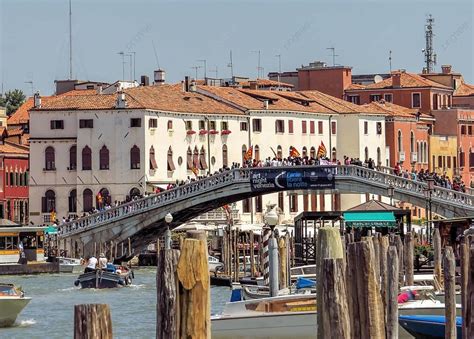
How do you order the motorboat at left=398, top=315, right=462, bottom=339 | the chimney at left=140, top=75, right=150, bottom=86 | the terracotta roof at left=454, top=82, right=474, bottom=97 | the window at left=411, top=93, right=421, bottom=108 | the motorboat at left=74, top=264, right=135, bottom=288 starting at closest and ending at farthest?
the motorboat at left=398, top=315, right=462, bottom=339 → the motorboat at left=74, top=264, right=135, bottom=288 → the chimney at left=140, top=75, right=150, bottom=86 → the window at left=411, top=93, right=421, bottom=108 → the terracotta roof at left=454, top=82, right=474, bottom=97

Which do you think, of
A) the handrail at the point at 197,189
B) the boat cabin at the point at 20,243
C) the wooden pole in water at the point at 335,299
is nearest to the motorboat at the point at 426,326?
the wooden pole in water at the point at 335,299

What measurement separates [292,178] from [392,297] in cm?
3147

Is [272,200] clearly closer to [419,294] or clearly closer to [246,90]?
[246,90]

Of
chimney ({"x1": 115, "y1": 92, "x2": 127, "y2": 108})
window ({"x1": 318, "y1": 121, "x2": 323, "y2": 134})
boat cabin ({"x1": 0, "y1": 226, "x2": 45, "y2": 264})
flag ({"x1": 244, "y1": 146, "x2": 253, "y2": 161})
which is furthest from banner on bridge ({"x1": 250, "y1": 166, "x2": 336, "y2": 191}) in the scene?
window ({"x1": 318, "y1": 121, "x2": 323, "y2": 134})

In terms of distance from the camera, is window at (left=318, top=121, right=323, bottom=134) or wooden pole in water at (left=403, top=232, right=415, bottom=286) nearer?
wooden pole in water at (left=403, top=232, right=415, bottom=286)

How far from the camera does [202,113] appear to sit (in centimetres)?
5700

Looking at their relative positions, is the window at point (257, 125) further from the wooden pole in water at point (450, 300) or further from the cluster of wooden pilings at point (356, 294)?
the cluster of wooden pilings at point (356, 294)

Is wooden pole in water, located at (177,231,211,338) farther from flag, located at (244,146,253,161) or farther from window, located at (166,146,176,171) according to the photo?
window, located at (166,146,176,171)

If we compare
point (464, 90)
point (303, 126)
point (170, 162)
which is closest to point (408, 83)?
point (464, 90)

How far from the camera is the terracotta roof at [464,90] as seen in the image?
3169 inches

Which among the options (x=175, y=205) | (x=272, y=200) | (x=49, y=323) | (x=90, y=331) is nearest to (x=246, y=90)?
(x=272, y=200)

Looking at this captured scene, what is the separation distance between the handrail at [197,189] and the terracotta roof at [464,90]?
33195mm

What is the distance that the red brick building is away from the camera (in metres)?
61.8

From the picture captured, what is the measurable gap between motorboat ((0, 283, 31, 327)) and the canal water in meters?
0.18
